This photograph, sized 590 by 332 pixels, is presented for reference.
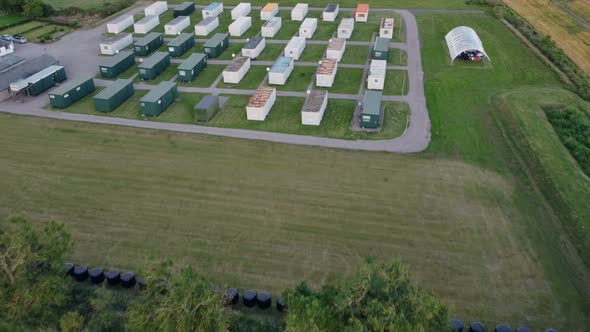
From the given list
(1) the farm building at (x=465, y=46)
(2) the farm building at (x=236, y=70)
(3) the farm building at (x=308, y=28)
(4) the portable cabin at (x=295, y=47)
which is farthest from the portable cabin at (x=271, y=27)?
(1) the farm building at (x=465, y=46)

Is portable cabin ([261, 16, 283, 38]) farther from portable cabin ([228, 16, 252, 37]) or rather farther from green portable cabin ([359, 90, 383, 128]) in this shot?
green portable cabin ([359, 90, 383, 128])

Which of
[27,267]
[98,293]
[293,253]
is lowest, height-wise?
[293,253]

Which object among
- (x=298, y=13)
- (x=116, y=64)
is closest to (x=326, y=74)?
(x=116, y=64)

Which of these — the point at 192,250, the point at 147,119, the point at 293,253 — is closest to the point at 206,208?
the point at 192,250

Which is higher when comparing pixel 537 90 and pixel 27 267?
pixel 27 267

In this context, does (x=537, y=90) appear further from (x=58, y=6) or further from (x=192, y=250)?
(x=58, y=6)

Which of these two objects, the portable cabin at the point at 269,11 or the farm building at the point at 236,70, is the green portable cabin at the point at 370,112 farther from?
the portable cabin at the point at 269,11

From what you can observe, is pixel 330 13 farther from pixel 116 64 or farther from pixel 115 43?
pixel 116 64

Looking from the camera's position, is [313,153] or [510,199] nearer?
[510,199]
